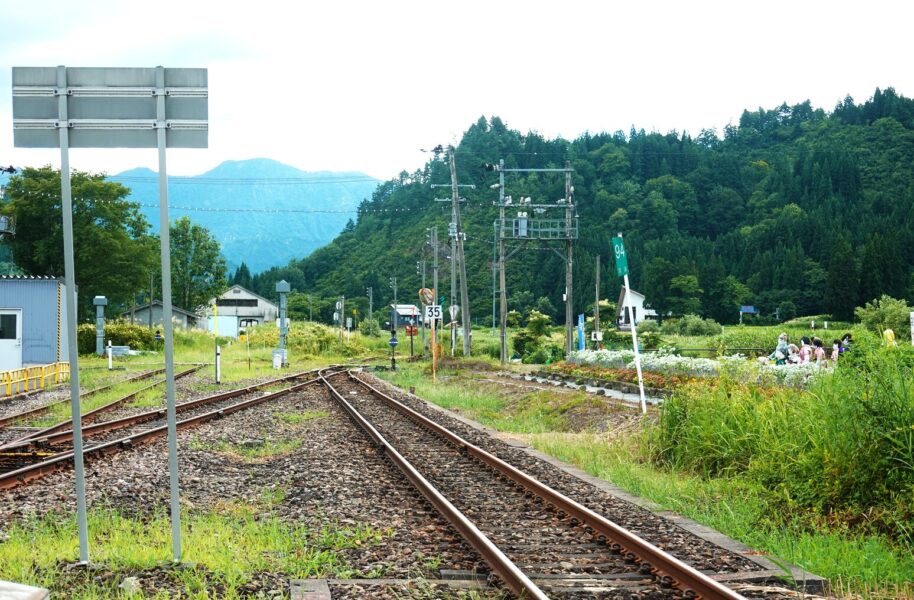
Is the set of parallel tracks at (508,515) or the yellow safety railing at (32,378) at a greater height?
the set of parallel tracks at (508,515)

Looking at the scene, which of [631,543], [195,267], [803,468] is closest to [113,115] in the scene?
[631,543]

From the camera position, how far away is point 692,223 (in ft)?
394

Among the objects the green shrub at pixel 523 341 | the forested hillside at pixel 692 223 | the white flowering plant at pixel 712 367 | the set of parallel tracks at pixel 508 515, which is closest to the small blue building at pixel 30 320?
the set of parallel tracks at pixel 508 515

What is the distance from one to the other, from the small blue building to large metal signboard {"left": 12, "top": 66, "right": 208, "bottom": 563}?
1129 inches

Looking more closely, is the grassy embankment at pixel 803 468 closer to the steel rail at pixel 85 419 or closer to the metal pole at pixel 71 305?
the metal pole at pixel 71 305

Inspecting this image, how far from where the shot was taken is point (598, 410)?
19562 millimetres

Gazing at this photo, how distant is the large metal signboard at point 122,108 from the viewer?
271 inches

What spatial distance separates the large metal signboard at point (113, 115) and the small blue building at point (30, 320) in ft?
94.1

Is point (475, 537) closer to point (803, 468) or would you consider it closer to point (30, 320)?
point (803, 468)

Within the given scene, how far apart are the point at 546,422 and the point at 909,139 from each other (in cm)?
11603

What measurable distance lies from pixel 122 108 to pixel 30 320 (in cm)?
3122

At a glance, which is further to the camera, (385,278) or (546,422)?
(385,278)

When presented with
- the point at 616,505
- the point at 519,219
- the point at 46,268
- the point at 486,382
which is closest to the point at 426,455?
the point at 616,505

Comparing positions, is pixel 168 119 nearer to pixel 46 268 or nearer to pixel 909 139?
pixel 46 268
